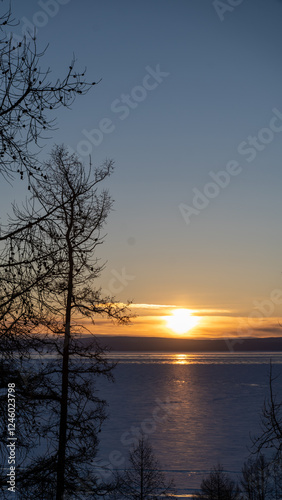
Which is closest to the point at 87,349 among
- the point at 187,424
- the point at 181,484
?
the point at 181,484

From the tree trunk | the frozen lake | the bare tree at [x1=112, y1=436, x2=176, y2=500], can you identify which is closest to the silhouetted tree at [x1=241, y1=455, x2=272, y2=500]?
the frozen lake

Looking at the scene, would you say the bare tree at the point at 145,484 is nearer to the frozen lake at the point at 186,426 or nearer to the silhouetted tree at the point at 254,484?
the frozen lake at the point at 186,426

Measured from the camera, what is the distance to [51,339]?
1052cm

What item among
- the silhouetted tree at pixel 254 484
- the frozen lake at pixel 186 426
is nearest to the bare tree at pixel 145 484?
the frozen lake at pixel 186 426

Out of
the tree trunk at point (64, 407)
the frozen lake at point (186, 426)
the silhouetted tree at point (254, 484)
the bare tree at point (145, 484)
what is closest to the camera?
the tree trunk at point (64, 407)

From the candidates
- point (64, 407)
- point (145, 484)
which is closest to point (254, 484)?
point (145, 484)

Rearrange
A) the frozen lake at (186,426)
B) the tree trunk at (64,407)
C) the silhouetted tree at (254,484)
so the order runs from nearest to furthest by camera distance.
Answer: the tree trunk at (64,407) → the silhouetted tree at (254,484) → the frozen lake at (186,426)

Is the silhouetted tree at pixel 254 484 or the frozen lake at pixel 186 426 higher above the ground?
the silhouetted tree at pixel 254 484

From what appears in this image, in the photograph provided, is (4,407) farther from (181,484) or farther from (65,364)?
(181,484)

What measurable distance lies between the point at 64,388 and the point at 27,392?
6745mm

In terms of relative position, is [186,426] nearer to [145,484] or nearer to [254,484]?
[145,484]

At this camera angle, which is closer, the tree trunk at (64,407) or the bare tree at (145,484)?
the tree trunk at (64,407)

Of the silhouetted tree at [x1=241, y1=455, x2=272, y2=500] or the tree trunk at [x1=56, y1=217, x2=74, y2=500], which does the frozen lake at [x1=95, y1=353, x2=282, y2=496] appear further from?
the tree trunk at [x1=56, y1=217, x2=74, y2=500]

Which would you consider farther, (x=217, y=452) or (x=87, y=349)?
(x=217, y=452)
